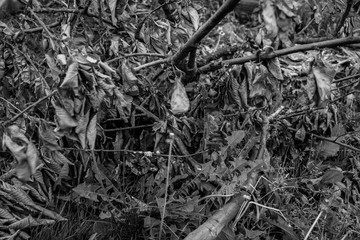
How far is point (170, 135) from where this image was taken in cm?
250

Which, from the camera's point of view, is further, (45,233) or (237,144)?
(237,144)

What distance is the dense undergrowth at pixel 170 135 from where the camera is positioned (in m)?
2.26

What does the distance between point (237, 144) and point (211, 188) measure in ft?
1.30

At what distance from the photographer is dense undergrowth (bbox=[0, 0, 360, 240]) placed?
89.0 inches

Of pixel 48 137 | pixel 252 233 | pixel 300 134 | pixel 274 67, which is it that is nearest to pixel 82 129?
pixel 48 137

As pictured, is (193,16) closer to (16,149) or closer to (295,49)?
(295,49)

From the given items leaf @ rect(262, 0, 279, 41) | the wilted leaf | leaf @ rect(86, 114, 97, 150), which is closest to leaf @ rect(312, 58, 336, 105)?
leaf @ rect(262, 0, 279, 41)

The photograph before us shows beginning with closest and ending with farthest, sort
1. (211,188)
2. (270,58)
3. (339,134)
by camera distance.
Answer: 1. (270,58)
2. (211,188)
3. (339,134)

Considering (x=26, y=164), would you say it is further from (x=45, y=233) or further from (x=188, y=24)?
(x=188, y=24)

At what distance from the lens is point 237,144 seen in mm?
3006

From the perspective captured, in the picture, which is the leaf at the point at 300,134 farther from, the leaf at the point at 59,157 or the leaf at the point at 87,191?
the leaf at the point at 59,157

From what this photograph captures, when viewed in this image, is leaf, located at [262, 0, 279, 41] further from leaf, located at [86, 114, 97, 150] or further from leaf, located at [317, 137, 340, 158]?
leaf, located at [317, 137, 340, 158]

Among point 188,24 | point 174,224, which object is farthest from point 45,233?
point 188,24

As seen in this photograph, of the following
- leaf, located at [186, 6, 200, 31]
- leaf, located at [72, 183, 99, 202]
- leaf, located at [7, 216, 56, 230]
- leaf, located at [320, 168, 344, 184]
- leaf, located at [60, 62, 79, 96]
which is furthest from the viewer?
leaf, located at [320, 168, 344, 184]
